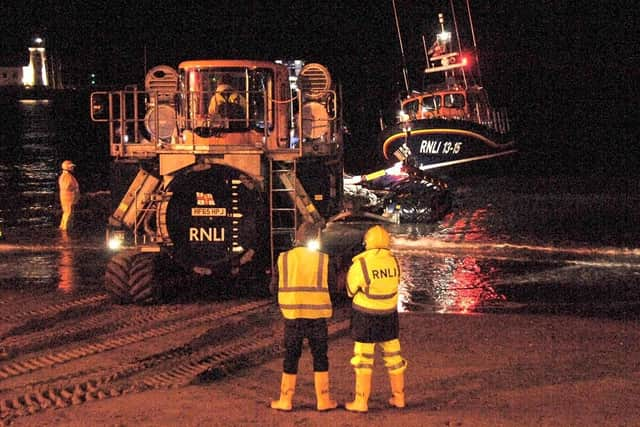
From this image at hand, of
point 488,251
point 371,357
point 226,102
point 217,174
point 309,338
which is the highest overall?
point 226,102

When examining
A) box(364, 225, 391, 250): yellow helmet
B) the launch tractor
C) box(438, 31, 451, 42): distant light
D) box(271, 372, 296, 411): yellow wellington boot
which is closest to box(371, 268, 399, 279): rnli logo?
box(364, 225, 391, 250): yellow helmet

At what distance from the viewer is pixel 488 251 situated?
57.8 feet

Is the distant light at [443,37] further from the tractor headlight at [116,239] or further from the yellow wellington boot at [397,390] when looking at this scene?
the yellow wellington boot at [397,390]

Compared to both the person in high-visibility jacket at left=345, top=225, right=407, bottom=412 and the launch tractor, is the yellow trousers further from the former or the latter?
the launch tractor

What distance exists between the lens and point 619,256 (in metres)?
17.2

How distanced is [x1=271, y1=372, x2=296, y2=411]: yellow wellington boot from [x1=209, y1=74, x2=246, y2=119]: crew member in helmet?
5.80 metres

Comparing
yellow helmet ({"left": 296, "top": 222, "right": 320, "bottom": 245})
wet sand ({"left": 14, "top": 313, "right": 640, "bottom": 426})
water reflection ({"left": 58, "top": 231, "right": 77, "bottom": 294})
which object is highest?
water reflection ({"left": 58, "top": 231, "right": 77, "bottom": 294})

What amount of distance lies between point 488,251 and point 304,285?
34.1 ft

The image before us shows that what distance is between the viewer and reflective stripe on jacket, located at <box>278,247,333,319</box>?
769 cm

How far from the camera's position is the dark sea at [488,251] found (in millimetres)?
13320

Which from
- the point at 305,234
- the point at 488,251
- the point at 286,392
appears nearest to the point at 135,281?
the point at 305,234

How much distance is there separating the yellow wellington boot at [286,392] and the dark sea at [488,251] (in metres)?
4.90

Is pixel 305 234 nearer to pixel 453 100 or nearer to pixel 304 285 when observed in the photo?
pixel 304 285

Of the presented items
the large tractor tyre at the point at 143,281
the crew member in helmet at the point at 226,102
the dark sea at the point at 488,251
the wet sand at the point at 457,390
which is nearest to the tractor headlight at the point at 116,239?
the dark sea at the point at 488,251
